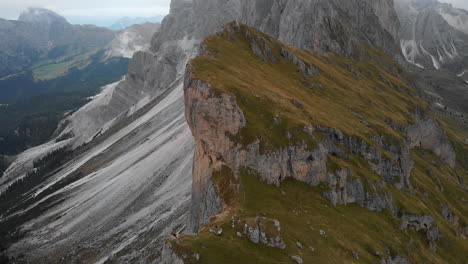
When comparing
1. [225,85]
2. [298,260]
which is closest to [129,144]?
[225,85]

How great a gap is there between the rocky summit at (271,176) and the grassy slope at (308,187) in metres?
0.23

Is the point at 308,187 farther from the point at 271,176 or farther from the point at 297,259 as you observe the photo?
the point at 297,259

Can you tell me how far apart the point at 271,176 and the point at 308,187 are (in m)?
5.66

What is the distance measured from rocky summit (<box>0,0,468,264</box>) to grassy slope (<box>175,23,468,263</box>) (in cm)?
23

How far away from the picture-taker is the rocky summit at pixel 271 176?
A: 128 ft

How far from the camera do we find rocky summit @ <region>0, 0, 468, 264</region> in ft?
128

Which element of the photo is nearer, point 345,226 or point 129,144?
point 345,226

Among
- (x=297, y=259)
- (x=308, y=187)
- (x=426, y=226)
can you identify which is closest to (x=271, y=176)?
(x=308, y=187)

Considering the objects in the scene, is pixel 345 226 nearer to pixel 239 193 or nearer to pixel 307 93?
pixel 239 193

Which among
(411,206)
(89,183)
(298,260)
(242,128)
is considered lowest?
(89,183)

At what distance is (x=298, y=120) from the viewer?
169ft

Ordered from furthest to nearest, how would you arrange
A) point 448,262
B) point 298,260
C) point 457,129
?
point 457,129 < point 448,262 < point 298,260

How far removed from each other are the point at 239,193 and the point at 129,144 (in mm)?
103980

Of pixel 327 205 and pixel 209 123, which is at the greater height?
pixel 209 123
